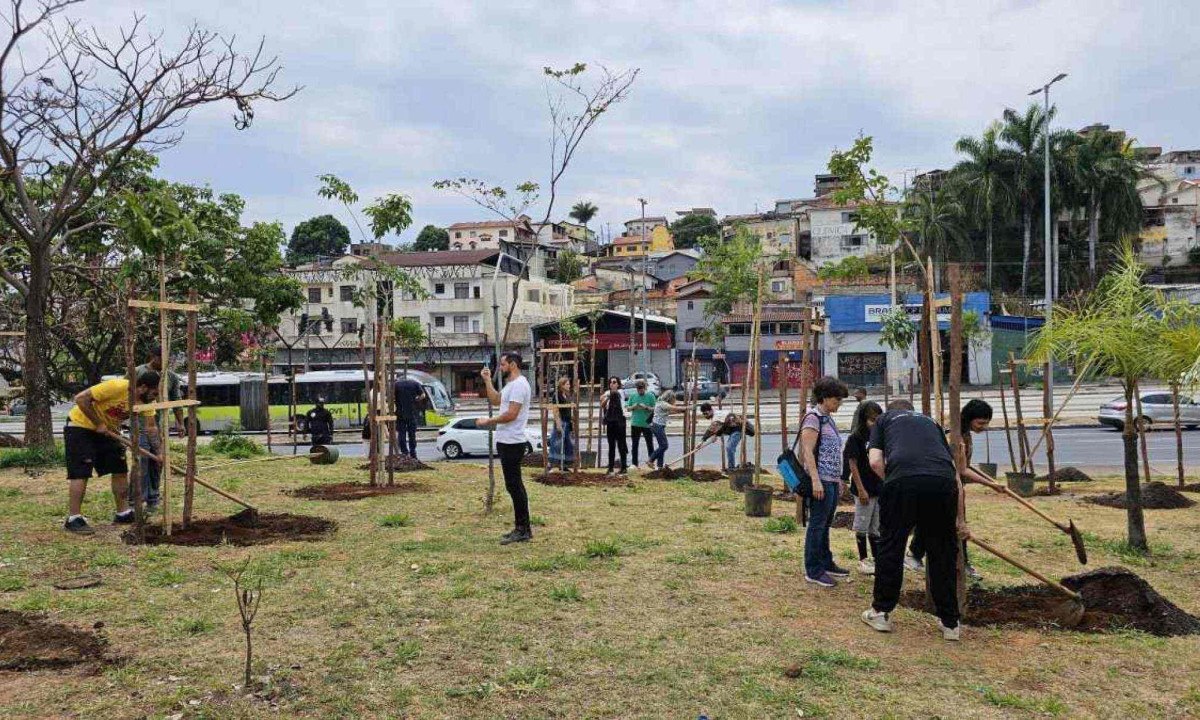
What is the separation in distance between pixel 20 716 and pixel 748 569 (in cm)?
536

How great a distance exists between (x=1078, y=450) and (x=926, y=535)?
1907 centimetres

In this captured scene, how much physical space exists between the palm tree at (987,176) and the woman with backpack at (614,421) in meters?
44.2

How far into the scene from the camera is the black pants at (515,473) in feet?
27.6

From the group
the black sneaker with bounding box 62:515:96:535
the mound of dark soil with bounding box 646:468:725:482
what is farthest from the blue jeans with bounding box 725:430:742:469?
the black sneaker with bounding box 62:515:96:535

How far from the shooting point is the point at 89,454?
338 inches

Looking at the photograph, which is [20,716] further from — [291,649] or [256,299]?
[256,299]

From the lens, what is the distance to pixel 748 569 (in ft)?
25.5

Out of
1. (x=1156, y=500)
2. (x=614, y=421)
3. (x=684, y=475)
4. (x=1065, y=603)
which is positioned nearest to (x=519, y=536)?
(x=1065, y=603)

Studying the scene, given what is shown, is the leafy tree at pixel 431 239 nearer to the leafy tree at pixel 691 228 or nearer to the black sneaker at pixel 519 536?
the leafy tree at pixel 691 228

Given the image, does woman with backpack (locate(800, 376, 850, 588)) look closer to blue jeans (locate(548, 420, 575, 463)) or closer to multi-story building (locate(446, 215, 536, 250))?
blue jeans (locate(548, 420, 575, 463))

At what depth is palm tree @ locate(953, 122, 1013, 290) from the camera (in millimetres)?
53312

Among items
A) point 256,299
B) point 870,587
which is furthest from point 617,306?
point 870,587

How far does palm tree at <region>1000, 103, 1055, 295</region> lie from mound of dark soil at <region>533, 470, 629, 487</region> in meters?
45.6

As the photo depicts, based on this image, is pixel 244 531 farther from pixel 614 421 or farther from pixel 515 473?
pixel 614 421
